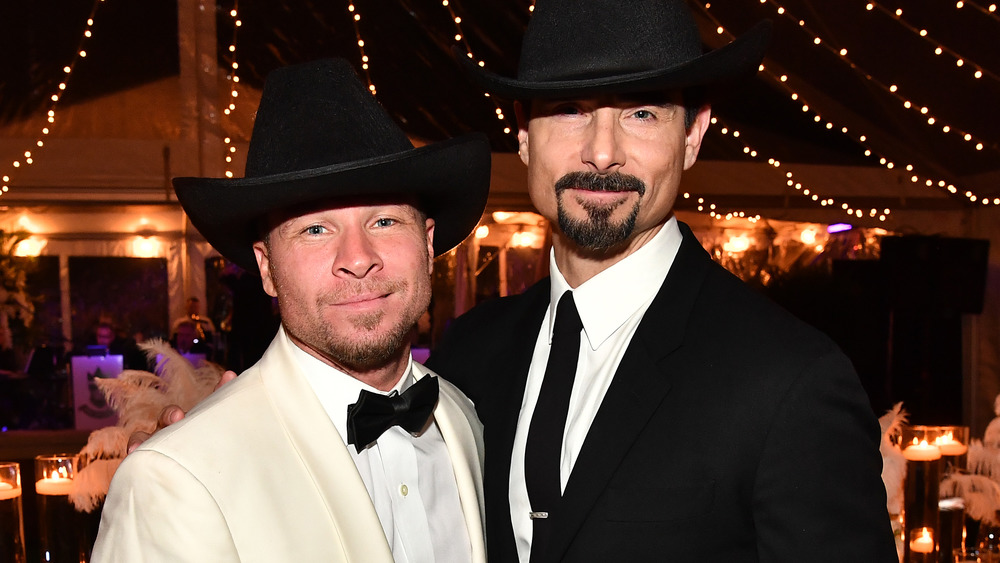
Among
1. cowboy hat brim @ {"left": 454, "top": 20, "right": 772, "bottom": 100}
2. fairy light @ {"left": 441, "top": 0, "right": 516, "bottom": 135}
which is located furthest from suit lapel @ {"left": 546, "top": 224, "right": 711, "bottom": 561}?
fairy light @ {"left": 441, "top": 0, "right": 516, "bottom": 135}

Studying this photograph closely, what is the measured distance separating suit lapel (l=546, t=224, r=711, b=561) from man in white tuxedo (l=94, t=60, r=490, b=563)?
0.83 feet

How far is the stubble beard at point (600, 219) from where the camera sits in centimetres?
168

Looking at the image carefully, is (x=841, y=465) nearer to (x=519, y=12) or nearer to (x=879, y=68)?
(x=879, y=68)

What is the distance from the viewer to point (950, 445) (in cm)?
273

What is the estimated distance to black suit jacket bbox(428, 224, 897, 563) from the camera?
1407mm

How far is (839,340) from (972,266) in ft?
5.79

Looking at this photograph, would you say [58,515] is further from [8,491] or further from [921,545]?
[921,545]

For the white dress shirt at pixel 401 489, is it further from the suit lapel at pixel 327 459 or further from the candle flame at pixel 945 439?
the candle flame at pixel 945 439

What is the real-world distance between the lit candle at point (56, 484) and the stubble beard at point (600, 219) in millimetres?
1692

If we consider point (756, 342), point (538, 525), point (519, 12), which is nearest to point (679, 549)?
point (538, 525)

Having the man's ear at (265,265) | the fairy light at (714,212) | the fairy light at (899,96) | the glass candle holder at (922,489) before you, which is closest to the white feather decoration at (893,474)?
the glass candle holder at (922,489)

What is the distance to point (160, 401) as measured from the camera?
2537 millimetres

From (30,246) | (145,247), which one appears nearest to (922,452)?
(145,247)

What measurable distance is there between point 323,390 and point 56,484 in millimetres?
1256
